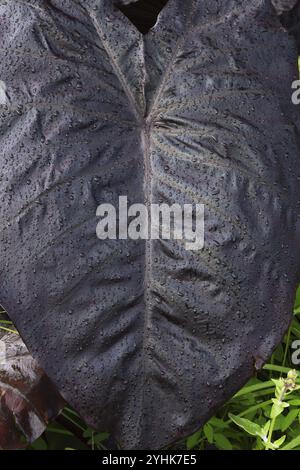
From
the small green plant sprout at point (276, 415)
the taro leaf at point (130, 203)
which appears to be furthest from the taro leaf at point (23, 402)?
the small green plant sprout at point (276, 415)

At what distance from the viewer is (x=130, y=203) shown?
1.06m

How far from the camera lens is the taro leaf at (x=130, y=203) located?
40.4 inches

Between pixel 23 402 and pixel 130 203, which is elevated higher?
pixel 130 203

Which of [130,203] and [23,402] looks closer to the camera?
[130,203]

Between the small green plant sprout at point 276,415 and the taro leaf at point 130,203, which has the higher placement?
the taro leaf at point 130,203

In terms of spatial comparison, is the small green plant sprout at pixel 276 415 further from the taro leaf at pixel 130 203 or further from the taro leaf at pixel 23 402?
the taro leaf at pixel 23 402

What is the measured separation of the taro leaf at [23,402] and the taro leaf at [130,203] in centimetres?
15

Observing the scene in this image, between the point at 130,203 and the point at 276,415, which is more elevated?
the point at 130,203

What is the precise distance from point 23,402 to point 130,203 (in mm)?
366

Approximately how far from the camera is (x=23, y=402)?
117 cm

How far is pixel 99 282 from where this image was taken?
1032 mm

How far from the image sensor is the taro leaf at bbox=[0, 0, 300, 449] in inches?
40.4

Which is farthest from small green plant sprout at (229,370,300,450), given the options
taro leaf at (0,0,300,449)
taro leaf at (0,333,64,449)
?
taro leaf at (0,333,64,449)
